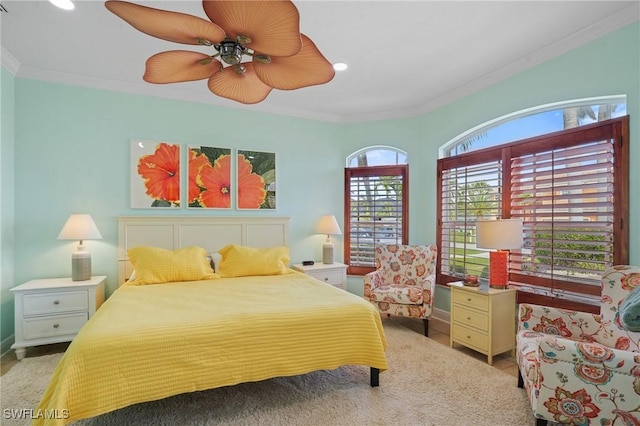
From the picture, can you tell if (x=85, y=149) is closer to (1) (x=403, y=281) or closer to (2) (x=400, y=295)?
(2) (x=400, y=295)

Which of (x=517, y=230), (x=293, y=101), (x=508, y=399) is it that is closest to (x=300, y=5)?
(x=293, y=101)

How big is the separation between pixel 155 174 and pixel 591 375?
420cm

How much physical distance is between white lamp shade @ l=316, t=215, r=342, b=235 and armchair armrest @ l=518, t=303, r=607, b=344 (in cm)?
238

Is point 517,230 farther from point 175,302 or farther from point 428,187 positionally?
point 175,302

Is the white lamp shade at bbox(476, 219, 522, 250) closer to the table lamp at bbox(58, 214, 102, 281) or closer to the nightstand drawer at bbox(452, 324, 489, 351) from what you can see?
the nightstand drawer at bbox(452, 324, 489, 351)

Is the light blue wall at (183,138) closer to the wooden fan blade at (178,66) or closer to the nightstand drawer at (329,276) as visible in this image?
the nightstand drawer at (329,276)

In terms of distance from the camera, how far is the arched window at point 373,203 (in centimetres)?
457

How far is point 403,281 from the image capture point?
13.1ft

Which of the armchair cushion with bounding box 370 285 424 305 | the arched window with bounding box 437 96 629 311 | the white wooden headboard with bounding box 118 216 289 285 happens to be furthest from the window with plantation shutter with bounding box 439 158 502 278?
the white wooden headboard with bounding box 118 216 289 285

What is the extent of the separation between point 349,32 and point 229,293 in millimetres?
2461

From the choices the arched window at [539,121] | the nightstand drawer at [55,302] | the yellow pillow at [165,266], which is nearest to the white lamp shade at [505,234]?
the arched window at [539,121]

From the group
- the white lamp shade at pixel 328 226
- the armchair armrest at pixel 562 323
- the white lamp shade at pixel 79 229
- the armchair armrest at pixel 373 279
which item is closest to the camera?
the armchair armrest at pixel 562 323

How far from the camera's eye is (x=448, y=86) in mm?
3721

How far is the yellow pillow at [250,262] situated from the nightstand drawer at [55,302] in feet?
4.30
